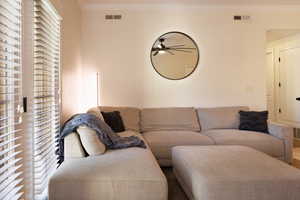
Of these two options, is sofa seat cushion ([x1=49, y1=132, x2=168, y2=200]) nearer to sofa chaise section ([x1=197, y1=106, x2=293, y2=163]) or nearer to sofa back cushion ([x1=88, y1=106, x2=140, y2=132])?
sofa chaise section ([x1=197, y1=106, x2=293, y2=163])

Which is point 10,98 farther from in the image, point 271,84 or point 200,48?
point 271,84

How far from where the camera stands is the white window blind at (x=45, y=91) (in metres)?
2.12

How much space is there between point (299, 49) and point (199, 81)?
2323 millimetres

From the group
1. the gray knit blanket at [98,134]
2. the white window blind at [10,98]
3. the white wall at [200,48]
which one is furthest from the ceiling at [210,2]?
the white window blind at [10,98]

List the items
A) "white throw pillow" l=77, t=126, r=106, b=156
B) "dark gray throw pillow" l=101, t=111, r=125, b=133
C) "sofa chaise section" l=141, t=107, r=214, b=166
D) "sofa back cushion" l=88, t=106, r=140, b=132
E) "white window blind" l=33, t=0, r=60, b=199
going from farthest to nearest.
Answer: "sofa back cushion" l=88, t=106, r=140, b=132
"sofa chaise section" l=141, t=107, r=214, b=166
"dark gray throw pillow" l=101, t=111, r=125, b=133
"white throw pillow" l=77, t=126, r=106, b=156
"white window blind" l=33, t=0, r=60, b=199

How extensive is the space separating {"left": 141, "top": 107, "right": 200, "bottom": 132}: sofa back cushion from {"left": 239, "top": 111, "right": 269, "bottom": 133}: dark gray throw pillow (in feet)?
2.34

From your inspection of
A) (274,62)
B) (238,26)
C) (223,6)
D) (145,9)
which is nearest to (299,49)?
(274,62)

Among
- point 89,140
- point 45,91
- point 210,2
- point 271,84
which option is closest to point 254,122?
Answer: point 210,2

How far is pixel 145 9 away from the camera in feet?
14.2

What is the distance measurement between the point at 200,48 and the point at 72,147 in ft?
9.69

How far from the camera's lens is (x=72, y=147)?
2.38 m

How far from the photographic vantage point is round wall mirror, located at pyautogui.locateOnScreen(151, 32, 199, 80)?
436 cm

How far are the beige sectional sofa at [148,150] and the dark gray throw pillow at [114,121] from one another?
170mm

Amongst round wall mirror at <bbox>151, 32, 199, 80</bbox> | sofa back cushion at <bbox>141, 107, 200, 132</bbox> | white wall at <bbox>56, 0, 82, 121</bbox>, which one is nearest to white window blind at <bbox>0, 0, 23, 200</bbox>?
white wall at <bbox>56, 0, 82, 121</bbox>
